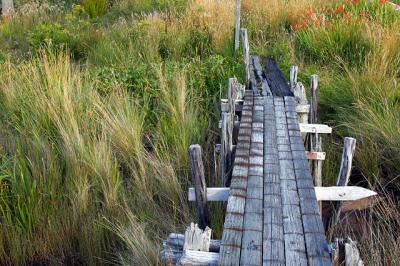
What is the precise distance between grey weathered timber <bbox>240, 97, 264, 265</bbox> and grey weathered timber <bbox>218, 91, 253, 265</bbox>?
26 mm

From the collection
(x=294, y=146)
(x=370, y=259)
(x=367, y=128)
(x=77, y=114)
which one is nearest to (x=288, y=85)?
(x=367, y=128)

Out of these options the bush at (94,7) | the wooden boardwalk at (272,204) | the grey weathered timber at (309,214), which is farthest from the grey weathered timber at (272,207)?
the bush at (94,7)

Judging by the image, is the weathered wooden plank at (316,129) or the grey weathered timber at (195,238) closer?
the grey weathered timber at (195,238)

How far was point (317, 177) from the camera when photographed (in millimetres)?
4059

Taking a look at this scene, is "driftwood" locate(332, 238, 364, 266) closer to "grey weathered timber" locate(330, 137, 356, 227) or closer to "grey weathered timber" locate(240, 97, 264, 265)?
"grey weathered timber" locate(240, 97, 264, 265)

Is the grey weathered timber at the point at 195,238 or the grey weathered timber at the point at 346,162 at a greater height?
the grey weathered timber at the point at 195,238

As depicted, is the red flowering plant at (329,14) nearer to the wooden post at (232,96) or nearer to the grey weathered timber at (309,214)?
the wooden post at (232,96)

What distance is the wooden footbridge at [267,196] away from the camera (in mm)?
2242

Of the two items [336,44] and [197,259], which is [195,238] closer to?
[197,259]

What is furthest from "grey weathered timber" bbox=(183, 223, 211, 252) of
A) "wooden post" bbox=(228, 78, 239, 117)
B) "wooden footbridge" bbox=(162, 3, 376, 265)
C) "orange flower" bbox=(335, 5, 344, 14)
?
"orange flower" bbox=(335, 5, 344, 14)

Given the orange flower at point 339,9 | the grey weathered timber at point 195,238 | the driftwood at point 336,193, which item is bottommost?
the driftwood at point 336,193

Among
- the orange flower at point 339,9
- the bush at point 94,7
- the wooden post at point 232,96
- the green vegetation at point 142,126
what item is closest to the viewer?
the green vegetation at point 142,126

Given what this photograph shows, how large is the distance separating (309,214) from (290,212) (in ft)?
0.33

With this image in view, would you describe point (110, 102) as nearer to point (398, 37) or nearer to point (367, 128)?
point (367, 128)
